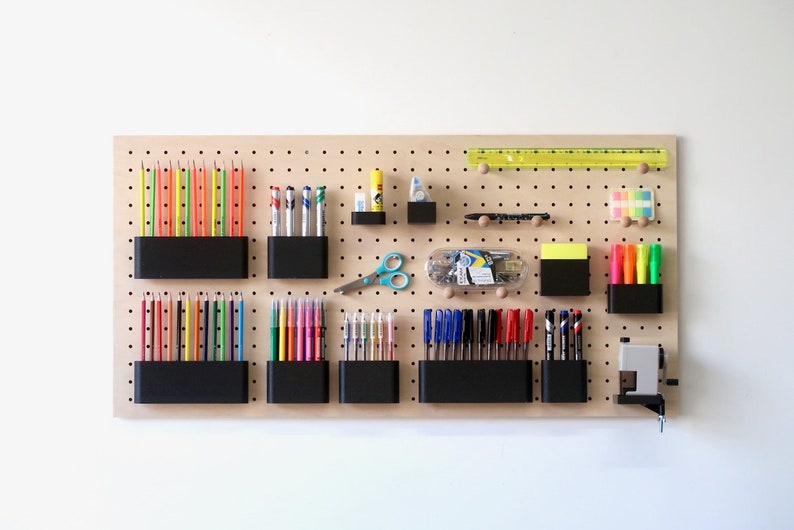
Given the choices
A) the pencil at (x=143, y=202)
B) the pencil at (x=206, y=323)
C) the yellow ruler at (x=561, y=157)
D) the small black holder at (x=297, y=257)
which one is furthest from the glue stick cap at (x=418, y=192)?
the pencil at (x=143, y=202)

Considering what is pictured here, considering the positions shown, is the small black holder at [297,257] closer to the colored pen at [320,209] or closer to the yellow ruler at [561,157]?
the colored pen at [320,209]

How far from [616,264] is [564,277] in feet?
0.45

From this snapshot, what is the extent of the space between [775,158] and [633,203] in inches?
16.4

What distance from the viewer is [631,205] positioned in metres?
1.64

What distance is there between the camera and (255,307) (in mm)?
1634

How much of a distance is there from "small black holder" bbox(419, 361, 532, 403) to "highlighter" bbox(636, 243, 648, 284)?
1.21 feet

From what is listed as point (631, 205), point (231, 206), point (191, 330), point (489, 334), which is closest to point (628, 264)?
point (631, 205)

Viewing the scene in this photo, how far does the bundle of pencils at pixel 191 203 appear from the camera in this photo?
1617mm

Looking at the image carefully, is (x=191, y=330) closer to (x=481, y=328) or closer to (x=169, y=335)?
(x=169, y=335)

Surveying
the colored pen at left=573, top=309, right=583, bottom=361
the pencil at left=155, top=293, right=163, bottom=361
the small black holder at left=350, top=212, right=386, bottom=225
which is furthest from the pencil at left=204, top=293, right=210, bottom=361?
the colored pen at left=573, top=309, right=583, bottom=361
